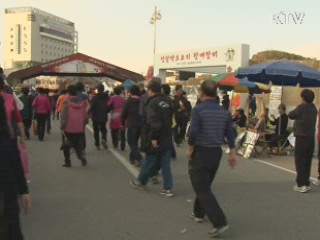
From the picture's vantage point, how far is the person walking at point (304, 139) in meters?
8.30

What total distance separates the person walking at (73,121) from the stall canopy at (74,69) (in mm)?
21629

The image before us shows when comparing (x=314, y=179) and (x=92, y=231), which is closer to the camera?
(x=92, y=231)

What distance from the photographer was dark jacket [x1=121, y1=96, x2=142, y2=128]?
10.4 m

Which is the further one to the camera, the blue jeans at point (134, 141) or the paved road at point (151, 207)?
the blue jeans at point (134, 141)

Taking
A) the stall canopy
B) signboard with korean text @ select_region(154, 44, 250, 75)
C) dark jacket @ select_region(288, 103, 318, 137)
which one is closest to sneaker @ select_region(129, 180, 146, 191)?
dark jacket @ select_region(288, 103, 318, 137)

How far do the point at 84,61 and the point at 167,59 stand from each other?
6.99 meters

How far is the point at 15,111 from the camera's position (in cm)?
469

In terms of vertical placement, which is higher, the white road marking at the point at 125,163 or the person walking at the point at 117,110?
the person walking at the point at 117,110

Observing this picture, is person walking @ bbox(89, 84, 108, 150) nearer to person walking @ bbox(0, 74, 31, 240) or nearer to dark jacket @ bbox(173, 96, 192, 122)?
dark jacket @ bbox(173, 96, 192, 122)

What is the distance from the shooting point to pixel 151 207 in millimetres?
6898

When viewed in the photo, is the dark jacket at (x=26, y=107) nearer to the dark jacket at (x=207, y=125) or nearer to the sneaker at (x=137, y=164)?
the sneaker at (x=137, y=164)

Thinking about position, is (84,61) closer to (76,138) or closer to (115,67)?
(115,67)

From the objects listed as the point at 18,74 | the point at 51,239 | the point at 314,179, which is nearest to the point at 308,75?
the point at 314,179

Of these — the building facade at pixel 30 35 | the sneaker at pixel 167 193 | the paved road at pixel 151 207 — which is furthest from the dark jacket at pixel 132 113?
the building facade at pixel 30 35
